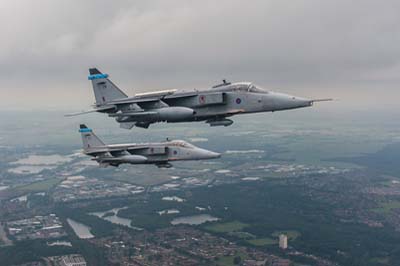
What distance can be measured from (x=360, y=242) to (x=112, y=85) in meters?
61.1

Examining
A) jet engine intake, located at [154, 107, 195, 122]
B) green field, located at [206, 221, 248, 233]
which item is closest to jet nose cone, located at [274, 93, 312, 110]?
jet engine intake, located at [154, 107, 195, 122]

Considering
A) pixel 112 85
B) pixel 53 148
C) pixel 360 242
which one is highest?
pixel 112 85

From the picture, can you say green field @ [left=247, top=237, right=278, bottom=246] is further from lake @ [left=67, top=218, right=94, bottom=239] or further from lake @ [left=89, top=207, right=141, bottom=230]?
lake @ [left=67, top=218, right=94, bottom=239]

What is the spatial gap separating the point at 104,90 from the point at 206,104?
8.49 meters

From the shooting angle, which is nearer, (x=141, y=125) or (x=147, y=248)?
(x=141, y=125)

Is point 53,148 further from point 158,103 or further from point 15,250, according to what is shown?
point 158,103

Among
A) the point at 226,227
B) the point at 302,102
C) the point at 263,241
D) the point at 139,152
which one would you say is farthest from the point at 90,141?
the point at 226,227

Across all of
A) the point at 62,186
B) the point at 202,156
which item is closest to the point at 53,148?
the point at 62,186

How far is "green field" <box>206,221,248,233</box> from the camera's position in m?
86.0

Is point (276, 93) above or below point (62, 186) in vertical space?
above

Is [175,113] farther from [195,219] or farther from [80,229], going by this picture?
[195,219]

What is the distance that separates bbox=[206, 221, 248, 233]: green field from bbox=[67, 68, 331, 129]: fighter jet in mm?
54405

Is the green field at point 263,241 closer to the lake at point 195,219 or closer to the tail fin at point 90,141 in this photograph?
the lake at point 195,219

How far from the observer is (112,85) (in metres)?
36.3
